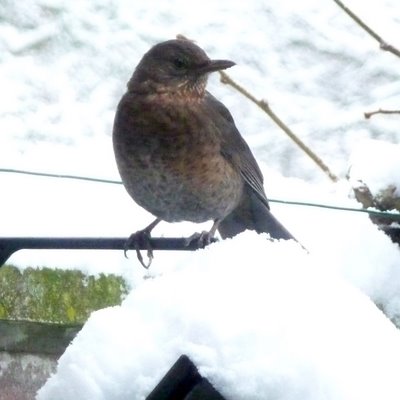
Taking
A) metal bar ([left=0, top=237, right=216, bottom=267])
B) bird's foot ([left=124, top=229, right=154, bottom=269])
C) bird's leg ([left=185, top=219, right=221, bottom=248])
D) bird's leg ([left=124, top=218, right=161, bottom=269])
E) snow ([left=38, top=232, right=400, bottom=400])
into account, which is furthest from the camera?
bird's foot ([left=124, top=229, right=154, bottom=269])

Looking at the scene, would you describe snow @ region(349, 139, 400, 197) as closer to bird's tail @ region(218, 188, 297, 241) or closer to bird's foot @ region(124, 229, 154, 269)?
bird's tail @ region(218, 188, 297, 241)

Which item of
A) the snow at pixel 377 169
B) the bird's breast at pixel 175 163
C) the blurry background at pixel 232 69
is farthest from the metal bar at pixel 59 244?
the blurry background at pixel 232 69

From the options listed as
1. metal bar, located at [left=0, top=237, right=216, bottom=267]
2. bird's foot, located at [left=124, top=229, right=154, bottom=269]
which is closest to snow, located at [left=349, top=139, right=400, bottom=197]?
bird's foot, located at [left=124, top=229, right=154, bottom=269]

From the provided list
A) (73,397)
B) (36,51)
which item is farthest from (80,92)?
(73,397)

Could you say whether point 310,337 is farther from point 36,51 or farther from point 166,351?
point 36,51

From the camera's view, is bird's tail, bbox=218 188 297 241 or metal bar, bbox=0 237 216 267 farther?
bird's tail, bbox=218 188 297 241

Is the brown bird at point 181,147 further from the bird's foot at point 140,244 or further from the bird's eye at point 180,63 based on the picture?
the bird's foot at point 140,244
